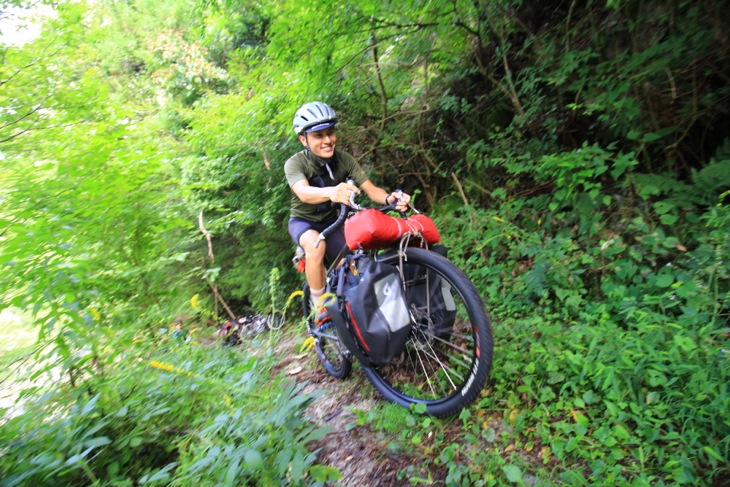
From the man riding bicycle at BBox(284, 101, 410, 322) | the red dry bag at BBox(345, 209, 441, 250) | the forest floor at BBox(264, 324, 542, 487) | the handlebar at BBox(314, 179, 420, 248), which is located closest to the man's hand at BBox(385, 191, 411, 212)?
the handlebar at BBox(314, 179, 420, 248)

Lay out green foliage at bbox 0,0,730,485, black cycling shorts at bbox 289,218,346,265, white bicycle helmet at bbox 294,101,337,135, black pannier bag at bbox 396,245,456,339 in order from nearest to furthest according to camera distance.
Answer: green foliage at bbox 0,0,730,485 < black pannier bag at bbox 396,245,456,339 < white bicycle helmet at bbox 294,101,337,135 < black cycling shorts at bbox 289,218,346,265

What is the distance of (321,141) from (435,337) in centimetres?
174

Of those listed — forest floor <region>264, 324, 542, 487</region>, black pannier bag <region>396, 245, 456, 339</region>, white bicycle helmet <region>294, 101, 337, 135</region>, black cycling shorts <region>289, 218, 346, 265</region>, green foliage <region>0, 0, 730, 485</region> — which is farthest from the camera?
black cycling shorts <region>289, 218, 346, 265</region>

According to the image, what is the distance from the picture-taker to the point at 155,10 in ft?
43.8

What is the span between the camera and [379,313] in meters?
1.99

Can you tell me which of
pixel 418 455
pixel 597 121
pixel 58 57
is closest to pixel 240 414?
pixel 418 455

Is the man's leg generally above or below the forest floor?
above

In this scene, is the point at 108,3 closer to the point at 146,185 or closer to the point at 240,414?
the point at 146,185

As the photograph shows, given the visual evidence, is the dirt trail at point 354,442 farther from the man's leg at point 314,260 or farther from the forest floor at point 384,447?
the man's leg at point 314,260

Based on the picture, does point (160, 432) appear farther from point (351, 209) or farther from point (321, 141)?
point (321, 141)

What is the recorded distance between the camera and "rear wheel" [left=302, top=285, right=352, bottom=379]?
107 inches

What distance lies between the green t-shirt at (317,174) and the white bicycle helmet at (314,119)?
0.24 m

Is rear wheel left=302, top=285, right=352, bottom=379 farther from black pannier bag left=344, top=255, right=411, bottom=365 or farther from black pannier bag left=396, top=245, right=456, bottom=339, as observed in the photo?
black pannier bag left=396, top=245, right=456, bottom=339

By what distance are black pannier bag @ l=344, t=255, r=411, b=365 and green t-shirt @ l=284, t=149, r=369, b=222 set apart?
1111 millimetres
